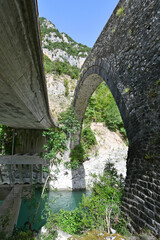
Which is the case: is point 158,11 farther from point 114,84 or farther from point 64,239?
point 64,239

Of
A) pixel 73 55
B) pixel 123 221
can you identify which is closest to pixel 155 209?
pixel 123 221

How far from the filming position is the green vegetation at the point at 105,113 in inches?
543

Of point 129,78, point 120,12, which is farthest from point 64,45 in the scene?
point 129,78

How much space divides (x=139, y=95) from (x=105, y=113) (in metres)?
11.9

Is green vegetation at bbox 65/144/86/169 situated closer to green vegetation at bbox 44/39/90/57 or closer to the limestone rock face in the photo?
the limestone rock face

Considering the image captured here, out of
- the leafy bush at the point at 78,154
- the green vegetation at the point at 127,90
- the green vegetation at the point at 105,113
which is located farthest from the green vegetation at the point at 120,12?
the green vegetation at the point at 105,113

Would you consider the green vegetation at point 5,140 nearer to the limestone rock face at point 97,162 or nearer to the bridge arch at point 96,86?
the limestone rock face at point 97,162

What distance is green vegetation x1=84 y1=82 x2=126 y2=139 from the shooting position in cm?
1379

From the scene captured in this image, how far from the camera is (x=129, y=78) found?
3186 millimetres

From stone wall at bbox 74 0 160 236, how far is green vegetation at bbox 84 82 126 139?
9.49m

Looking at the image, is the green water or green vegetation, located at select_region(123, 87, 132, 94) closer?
green vegetation, located at select_region(123, 87, 132, 94)

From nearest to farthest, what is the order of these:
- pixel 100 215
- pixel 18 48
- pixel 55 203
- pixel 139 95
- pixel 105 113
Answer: pixel 18 48, pixel 100 215, pixel 139 95, pixel 55 203, pixel 105 113

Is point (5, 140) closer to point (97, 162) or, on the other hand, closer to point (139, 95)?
point (97, 162)

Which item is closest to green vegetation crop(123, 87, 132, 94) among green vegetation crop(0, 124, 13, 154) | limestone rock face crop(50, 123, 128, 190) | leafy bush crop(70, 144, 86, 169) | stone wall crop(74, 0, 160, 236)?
stone wall crop(74, 0, 160, 236)
